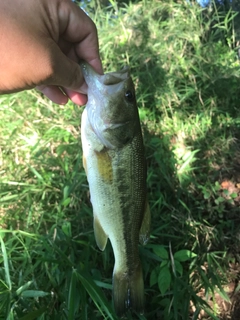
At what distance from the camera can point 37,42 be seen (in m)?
1.60

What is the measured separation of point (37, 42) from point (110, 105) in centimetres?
55

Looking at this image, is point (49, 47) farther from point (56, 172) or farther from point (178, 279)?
point (178, 279)

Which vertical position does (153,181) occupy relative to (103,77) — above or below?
below

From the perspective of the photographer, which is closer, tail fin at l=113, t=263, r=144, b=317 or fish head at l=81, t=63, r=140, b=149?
fish head at l=81, t=63, r=140, b=149

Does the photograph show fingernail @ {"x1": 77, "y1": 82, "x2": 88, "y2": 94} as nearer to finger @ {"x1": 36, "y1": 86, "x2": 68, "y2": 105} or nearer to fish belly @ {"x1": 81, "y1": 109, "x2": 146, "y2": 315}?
fish belly @ {"x1": 81, "y1": 109, "x2": 146, "y2": 315}

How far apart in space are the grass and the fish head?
99cm

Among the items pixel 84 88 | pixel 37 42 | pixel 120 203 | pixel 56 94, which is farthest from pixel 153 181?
pixel 37 42

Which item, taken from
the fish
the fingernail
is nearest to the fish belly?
the fish

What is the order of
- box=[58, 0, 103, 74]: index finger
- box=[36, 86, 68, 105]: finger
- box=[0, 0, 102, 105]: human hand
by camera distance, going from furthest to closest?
box=[36, 86, 68, 105]: finger, box=[58, 0, 103, 74]: index finger, box=[0, 0, 102, 105]: human hand

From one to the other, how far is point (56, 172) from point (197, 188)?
1.52m

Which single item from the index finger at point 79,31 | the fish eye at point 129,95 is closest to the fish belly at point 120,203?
the fish eye at point 129,95

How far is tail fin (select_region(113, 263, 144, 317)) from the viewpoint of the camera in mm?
2018

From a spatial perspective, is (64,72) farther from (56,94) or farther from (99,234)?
(99,234)

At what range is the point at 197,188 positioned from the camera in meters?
3.31
